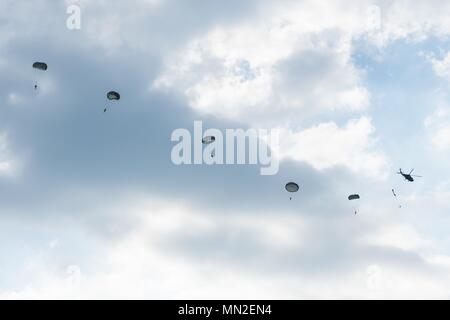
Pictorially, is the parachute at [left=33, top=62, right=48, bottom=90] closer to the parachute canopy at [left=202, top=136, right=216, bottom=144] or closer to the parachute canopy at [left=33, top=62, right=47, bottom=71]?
the parachute canopy at [left=33, top=62, right=47, bottom=71]

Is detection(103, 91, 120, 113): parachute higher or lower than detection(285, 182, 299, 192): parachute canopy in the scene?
higher

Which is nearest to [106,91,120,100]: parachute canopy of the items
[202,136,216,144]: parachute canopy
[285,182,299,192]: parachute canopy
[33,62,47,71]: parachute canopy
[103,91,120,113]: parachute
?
[103,91,120,113]: parachute

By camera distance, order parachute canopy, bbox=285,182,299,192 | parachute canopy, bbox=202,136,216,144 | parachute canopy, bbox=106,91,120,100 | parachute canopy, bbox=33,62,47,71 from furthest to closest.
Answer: parachute canopy, bbox=33,62,47,71 → parachute canopy, bbox=106,91,120,100 → parachute canopy, bbox=202,136,216,144 → parachute canopy, bbox=285,182,299,192

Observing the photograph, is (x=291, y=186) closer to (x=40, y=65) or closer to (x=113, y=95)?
(x=113, y=95)

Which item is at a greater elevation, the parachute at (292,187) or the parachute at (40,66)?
the parachute at (40,66)

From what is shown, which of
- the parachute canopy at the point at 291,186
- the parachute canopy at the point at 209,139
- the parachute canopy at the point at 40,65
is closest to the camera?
the parachute canopy at the point at 291,186

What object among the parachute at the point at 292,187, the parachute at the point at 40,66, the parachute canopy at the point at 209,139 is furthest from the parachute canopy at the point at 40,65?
the parachute at the point at 292,187

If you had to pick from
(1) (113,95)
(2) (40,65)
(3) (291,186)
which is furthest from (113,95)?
(3) (291,186)

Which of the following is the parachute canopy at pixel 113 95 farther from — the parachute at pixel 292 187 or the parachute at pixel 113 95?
the parachute at pixel 292 187
